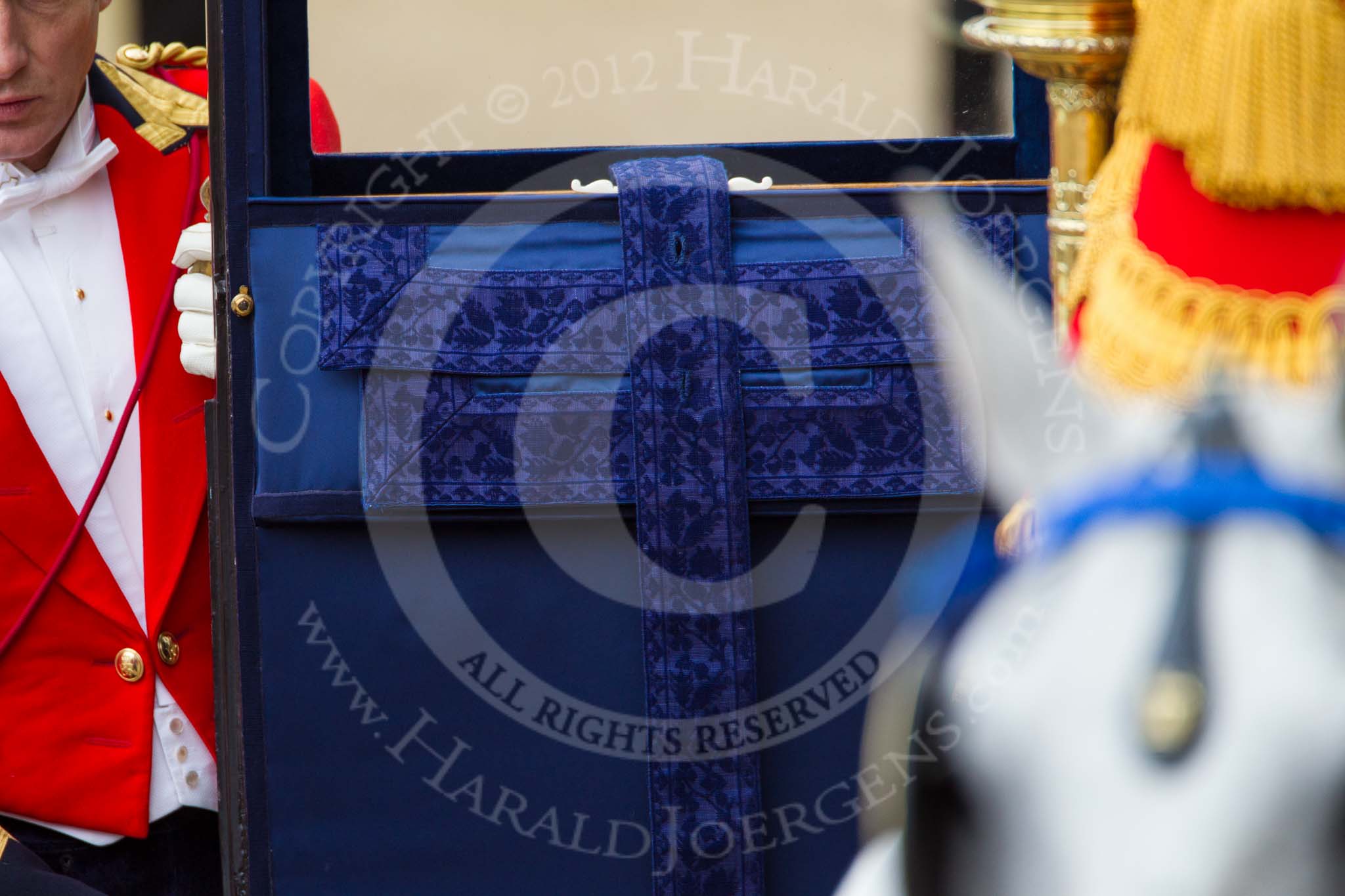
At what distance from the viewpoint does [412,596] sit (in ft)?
4.43

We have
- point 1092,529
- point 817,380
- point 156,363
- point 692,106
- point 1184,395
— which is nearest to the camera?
point 1092,529

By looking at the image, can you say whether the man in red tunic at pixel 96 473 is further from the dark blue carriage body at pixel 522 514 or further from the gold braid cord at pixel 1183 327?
the gold braid cord at pixel 1183 327

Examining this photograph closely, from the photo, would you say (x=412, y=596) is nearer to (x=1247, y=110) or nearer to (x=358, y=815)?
(x=358, y=815)

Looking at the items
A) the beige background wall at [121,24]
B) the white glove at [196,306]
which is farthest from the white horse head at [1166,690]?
the beige background wall at [121,24]

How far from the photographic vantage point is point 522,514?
1.33 metres

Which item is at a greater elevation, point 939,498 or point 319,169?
point 319,169

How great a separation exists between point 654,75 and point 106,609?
2.31 feet

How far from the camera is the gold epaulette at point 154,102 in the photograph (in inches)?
57.9

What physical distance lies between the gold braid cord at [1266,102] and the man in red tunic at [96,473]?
2.90 ft

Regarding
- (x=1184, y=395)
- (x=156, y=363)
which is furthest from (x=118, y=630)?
(x=1184, y=395)

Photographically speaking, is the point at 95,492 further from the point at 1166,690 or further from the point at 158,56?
the point at 1166,690

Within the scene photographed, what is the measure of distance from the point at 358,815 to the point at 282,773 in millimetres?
73

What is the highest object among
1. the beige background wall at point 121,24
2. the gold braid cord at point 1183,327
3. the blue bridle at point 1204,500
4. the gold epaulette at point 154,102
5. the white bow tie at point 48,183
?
the beige background wall at point 121,24

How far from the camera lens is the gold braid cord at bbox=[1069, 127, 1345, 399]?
2.41ft
